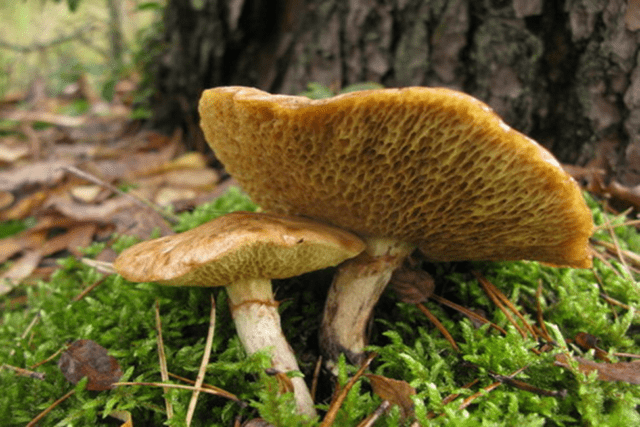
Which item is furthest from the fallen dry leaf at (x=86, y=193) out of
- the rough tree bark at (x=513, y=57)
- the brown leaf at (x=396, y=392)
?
the brown leaf at (x=396, y=392)

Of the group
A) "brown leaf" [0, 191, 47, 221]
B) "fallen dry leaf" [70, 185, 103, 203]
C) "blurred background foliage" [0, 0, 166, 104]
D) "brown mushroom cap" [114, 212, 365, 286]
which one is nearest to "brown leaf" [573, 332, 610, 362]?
"brown mushroom cap" [114, 212, 365, 286]

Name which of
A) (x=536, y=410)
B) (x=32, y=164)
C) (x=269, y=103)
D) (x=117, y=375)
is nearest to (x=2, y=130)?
(x=32, y=164)

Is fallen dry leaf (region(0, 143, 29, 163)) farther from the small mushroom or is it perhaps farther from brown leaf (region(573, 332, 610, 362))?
brown leaf (region(573, 332, 610, 362))

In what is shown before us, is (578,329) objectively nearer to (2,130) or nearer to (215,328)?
(215,328)

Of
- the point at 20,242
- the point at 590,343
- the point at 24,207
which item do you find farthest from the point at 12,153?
the point at 590,343

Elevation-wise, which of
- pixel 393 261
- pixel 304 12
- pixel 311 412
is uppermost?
pixel 304 12

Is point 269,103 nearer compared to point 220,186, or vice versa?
point 269,103

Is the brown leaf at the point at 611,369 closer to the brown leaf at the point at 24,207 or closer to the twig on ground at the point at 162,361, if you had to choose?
the twig on ground at the point at 162,361
